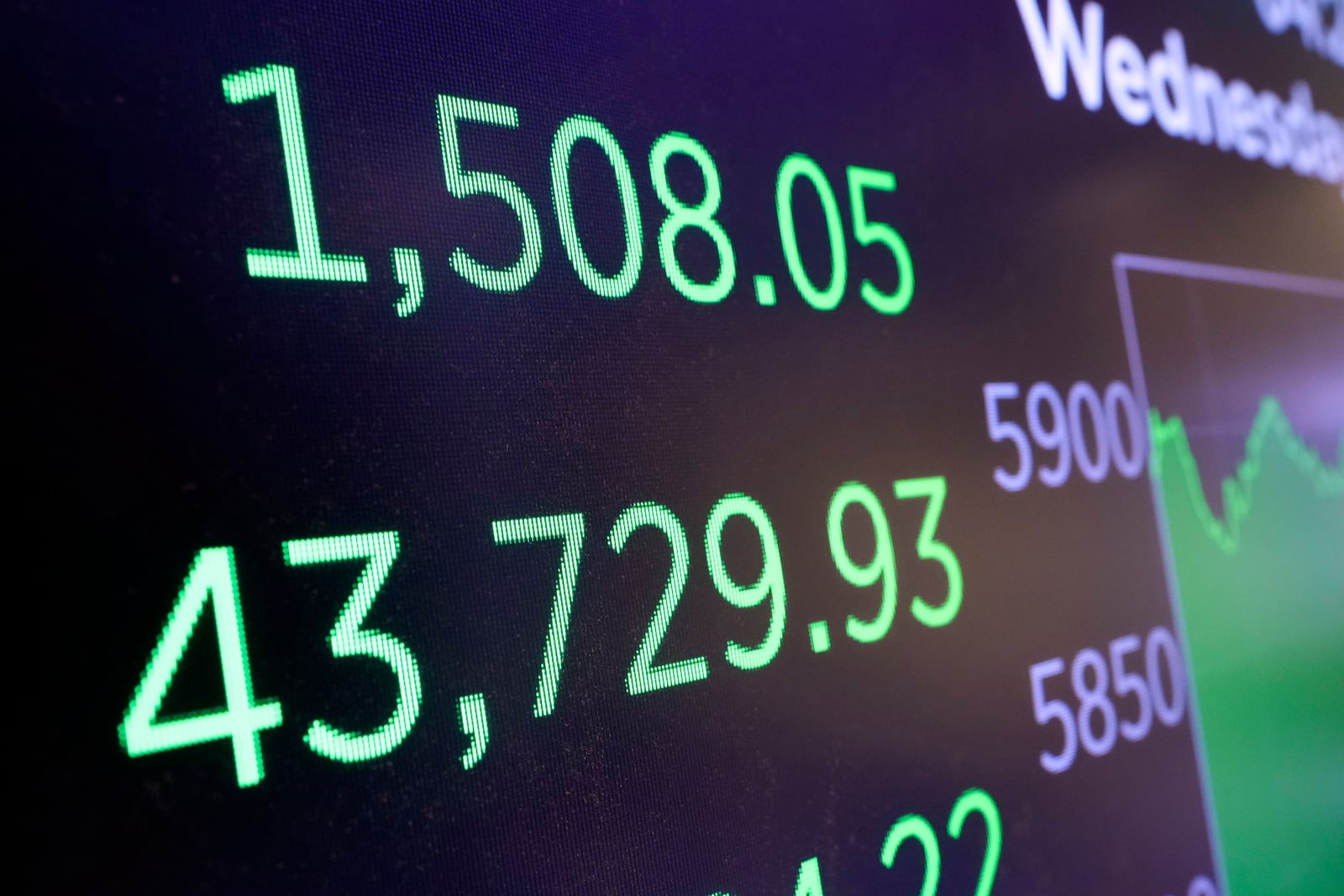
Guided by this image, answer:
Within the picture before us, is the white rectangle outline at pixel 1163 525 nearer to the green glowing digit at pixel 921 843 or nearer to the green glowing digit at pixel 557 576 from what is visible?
the green glowing digit at pixel 921 843

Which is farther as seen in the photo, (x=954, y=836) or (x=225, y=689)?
(x=954, y=836)

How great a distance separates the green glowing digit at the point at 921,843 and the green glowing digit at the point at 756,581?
0.25 m

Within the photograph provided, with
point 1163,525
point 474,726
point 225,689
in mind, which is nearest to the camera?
point 225,689

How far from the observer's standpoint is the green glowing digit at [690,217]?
1.22 meters

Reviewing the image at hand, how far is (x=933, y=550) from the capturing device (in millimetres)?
1402

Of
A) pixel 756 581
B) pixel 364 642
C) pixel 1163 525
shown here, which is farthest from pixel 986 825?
pixel 364 642

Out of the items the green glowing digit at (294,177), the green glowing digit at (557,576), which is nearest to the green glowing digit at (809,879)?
the green glowing digit at (557,576)

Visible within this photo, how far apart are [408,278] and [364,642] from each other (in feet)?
0.99

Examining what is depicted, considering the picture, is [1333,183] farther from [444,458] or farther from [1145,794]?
[444,458]

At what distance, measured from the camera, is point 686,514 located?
46.5 inches

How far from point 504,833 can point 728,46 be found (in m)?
0.83

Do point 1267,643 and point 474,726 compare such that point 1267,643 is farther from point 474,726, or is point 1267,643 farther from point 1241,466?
point 474,726

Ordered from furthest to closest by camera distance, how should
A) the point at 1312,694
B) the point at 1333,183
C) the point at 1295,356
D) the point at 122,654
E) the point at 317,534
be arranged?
1. the point at 1333,183
2. the point at 1295,356
3. the point at 1312,694
4. the point at 317,534
5. the point at 122,654

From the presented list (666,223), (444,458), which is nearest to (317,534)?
(444,458)
